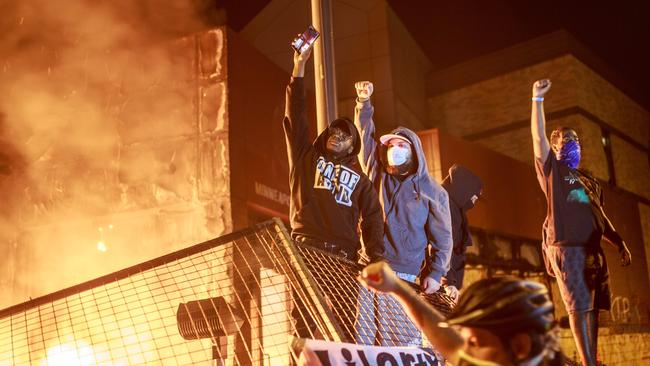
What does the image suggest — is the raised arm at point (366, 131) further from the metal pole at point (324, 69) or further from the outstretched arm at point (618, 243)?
the outstretched arm at point (618, 243)

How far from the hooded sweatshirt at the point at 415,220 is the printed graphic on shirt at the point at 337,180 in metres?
0.50

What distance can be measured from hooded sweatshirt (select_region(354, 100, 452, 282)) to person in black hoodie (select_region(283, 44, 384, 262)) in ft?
0.99

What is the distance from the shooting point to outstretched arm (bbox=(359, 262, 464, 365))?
2.10 metres

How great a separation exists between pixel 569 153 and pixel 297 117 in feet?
7.56

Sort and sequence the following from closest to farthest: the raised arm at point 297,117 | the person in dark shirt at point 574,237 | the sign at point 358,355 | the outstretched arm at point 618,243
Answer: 1. the sign at point 358,355
2. the person in dark shirt at point 574,237
3. the outstretched arm at point 618,243
4. the raised arm at point 297,117

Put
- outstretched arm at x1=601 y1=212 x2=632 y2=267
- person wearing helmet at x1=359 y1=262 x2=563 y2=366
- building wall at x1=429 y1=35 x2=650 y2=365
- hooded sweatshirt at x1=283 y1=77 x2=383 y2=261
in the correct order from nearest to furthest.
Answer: person wearing helmet at x1=359 y1=262 x2=563 y2=366 → outstretched arm at x1=601 y1=212 x2=632 y2=267 → hooded sweatshirt at x1=283 y1=77 x2=383 y2=261 → building wall at x1=429 y1=35 x2=650 y2=365

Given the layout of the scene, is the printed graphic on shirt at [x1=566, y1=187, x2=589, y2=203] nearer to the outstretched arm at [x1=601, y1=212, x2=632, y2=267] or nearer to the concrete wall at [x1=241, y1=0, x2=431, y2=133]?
the outstretched arm at [x1=601, y1=212, x2=632, y2=267]

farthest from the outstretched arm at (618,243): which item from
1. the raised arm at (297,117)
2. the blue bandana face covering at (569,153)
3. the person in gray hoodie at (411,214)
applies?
the raised arm at (297,117)

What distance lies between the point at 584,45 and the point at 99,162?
44.0 feet

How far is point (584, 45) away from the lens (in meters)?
16.4

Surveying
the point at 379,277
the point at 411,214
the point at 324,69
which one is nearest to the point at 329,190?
the point at 411,214

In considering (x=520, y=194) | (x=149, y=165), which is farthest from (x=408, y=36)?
(x=149, y=165)

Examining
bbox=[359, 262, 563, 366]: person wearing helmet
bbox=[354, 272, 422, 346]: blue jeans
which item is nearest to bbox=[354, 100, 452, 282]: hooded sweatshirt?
bbox=[354, 272, 422, 346]: blue jeans

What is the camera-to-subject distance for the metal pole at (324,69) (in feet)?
21.5
